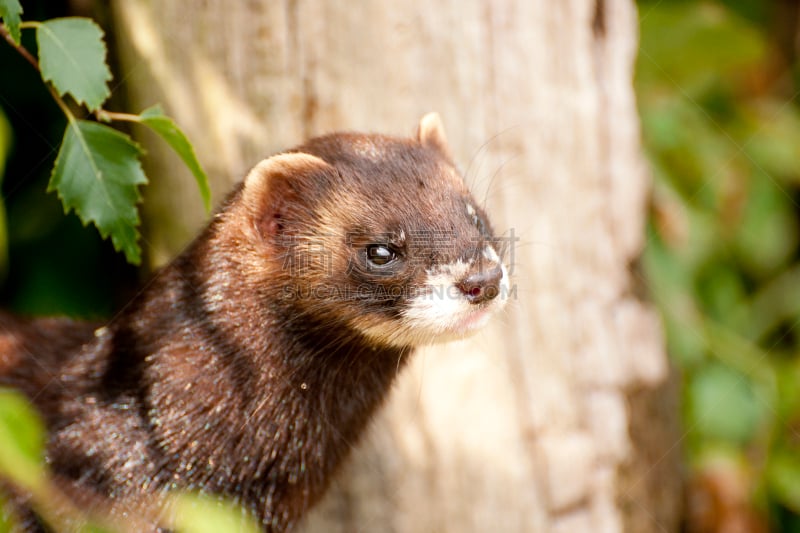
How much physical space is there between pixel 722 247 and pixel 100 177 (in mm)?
4157

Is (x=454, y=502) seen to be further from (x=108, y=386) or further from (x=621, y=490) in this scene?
(x=108, y=386)

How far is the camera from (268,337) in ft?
8.45

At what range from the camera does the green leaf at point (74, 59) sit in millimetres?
2201

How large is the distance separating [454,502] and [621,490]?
92cm

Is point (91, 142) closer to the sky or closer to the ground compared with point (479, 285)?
closer to the sky

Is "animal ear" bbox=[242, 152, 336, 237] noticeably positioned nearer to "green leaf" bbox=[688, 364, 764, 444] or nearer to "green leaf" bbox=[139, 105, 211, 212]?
"green leaf" bbox=[139, 105, 211, 212]

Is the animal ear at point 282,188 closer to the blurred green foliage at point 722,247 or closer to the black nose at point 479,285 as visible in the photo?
the black nose at point 479,285

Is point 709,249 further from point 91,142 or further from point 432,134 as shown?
point 91,142

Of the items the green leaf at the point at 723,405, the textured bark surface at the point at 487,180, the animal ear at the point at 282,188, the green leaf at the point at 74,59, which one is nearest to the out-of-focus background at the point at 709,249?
the green leaf at the point at 723,405

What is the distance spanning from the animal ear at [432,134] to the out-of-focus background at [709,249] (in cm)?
163

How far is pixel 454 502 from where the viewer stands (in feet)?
11.2

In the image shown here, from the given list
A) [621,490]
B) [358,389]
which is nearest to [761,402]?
[621,490]

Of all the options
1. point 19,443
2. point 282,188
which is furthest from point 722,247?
point 19,443

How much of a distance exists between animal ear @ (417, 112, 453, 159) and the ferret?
0.15 metres
